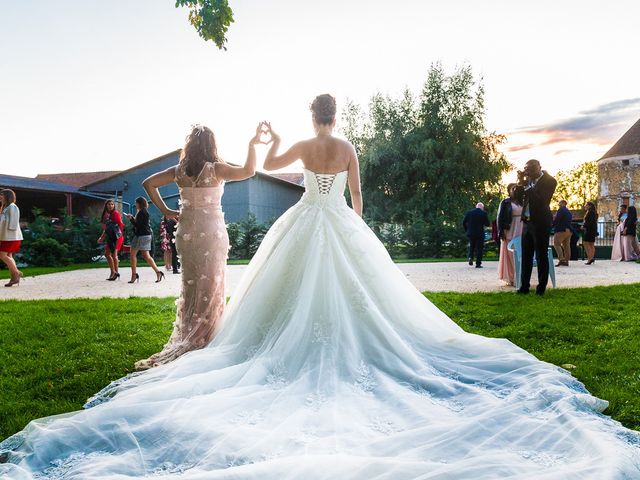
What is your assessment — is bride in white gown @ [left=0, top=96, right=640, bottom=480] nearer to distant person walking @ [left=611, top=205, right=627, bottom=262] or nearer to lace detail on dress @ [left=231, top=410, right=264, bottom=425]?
lace detail on dress @ [left=231, top=410, right=264, bottom=425]

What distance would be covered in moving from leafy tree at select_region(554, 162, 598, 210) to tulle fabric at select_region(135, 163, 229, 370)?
85198 mm

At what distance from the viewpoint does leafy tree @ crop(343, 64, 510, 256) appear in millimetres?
29406

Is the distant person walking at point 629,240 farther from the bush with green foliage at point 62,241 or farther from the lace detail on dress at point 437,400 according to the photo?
the bush with green foliage at point 62,241

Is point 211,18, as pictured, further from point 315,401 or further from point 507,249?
point 507,249

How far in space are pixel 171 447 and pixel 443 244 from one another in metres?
20.0

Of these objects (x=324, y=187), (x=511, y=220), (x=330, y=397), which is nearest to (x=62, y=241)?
(x=511, y=220)

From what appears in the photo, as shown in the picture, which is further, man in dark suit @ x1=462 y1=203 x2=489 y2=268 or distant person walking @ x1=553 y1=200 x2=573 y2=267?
distant person walking @ x1=553 y1=200 x2=573 y2=267

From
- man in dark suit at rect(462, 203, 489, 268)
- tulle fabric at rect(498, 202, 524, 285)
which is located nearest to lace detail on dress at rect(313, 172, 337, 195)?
tulle fabric at rect(498, 202, 524, 285)

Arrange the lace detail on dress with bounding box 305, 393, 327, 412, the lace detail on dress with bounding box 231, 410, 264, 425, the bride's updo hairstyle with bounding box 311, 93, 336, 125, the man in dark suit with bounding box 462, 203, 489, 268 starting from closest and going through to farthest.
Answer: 1. the lace detail on dress with bounding box 231, 410, 264, 425
2. the lace detail on dress with bounding box 305, 393, 327, 412
3. the bride's updo hairstyle with bounding box 311, 93, 336, 125
4. the man in dark suit with bounding box 462, 203, 489, 268

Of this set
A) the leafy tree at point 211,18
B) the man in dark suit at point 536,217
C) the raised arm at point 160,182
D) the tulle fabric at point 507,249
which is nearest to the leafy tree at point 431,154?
the tulle fabric at point 507,249

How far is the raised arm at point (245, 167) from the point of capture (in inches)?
205

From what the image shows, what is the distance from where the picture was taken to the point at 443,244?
2203 cm

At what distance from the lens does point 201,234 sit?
5.38 metres

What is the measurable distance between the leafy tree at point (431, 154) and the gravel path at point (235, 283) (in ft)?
47.0
